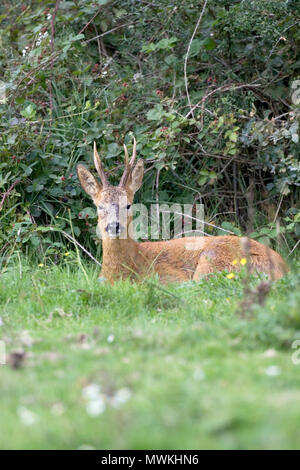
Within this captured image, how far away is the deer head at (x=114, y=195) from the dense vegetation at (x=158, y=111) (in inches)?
20.6

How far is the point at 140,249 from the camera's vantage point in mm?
7754

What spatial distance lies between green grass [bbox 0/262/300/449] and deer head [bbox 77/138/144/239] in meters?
1.39

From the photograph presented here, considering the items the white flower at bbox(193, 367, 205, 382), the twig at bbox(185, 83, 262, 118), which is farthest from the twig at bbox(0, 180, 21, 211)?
the white flower at bbox(193, 367, 205, 382)

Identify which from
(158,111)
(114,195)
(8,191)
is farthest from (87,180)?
(158,111)

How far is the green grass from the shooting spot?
329 cm

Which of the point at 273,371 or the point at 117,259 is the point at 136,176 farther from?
the point at 273,371

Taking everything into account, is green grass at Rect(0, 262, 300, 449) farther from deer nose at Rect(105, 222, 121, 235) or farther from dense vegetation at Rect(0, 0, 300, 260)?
dense vegetation at Rect(0, 0, 300, 260)

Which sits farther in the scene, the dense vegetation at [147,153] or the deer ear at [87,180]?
the deer ear at [87,180]

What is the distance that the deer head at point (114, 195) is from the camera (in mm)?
7418

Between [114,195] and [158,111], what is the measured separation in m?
1.52

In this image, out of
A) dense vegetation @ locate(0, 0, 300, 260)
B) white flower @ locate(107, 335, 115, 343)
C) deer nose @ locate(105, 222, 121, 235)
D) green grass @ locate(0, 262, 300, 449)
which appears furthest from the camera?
dense vegetation @ locate(0, 0, 300, 260)

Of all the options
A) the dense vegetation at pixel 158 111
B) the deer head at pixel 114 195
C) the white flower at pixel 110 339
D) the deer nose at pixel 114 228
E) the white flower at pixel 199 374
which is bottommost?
the white flower at pixel 199 374

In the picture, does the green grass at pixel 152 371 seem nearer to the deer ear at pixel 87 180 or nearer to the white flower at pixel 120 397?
the white flower at pixel 120 397

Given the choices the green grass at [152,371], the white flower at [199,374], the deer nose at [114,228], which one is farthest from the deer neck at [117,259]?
the white flower at [199,374]
